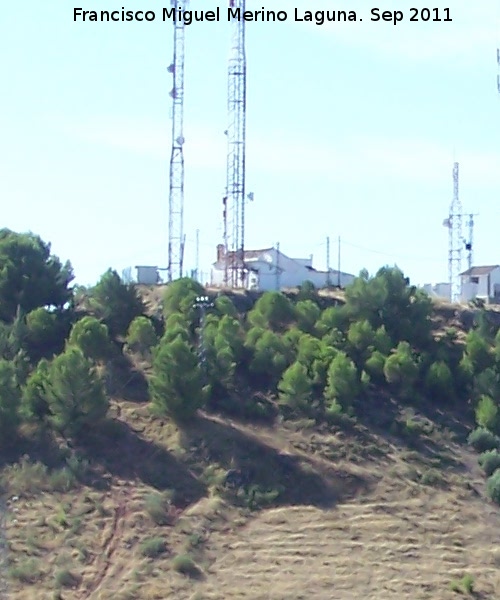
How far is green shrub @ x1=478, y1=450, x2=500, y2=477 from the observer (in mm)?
55094

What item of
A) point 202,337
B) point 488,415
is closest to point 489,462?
point 488,415

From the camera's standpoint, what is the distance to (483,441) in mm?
57156

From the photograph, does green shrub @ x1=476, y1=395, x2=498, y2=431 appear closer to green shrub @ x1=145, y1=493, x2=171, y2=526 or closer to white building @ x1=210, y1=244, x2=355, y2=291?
green shrub @ x1=145, y1=493, x2=171, y2=526

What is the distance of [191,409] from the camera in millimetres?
56719

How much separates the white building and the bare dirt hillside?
16.0 m

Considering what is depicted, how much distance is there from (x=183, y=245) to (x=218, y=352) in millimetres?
11337

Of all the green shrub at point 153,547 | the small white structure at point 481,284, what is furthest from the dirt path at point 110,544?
the small white structure at point 481,284

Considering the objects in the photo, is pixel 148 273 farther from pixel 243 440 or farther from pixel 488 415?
pixel 488 415

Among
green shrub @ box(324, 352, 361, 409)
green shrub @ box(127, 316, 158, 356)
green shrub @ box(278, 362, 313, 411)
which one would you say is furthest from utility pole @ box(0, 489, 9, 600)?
green shrub @ box(324, 352, 361, 409)

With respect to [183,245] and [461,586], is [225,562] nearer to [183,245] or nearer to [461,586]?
[461,586]

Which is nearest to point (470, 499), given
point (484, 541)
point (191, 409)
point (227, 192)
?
point (484, 541)

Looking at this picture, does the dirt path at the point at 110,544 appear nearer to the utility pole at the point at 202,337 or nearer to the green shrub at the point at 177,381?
the green shrub at the point at 177,381

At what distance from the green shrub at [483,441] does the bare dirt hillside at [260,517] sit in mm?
597

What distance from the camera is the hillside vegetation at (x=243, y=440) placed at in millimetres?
48469
